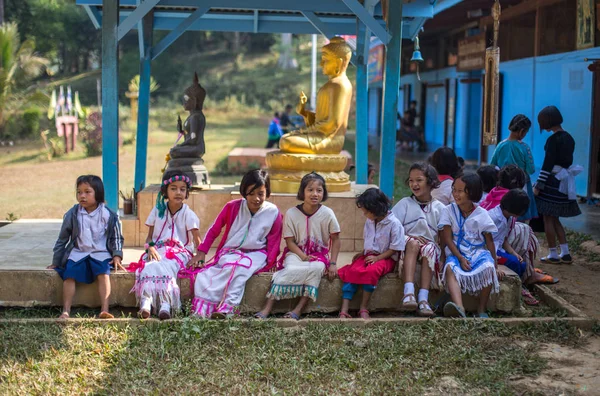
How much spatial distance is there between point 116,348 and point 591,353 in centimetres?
306

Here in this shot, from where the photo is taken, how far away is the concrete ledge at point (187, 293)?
5.68 meters

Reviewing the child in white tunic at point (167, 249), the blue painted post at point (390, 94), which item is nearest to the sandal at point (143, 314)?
the child in white tunic at point (167, 249)

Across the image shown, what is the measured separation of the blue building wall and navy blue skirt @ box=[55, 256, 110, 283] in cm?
789

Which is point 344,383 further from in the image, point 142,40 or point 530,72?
point 530,72

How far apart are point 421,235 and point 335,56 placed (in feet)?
8.37

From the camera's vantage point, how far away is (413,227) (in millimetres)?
5766

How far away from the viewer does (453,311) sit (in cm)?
542

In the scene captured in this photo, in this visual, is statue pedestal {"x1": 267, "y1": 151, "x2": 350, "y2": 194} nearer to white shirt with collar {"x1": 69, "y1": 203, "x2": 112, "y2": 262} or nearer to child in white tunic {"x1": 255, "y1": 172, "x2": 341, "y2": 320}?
child in white tunic {"x1": 255, "y1": 172, "x2": 341, "y2": 320}

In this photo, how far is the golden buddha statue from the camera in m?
7.33

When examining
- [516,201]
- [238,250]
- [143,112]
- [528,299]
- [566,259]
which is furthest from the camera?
[143,112]

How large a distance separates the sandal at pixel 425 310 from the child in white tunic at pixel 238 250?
1.16 meters

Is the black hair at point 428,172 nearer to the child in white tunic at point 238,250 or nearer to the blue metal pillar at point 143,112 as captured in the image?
the child in white tunic at point 238,250

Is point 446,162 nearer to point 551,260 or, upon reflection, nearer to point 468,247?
point 468,247

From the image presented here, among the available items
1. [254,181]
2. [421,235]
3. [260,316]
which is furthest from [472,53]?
Result: [260,316]
